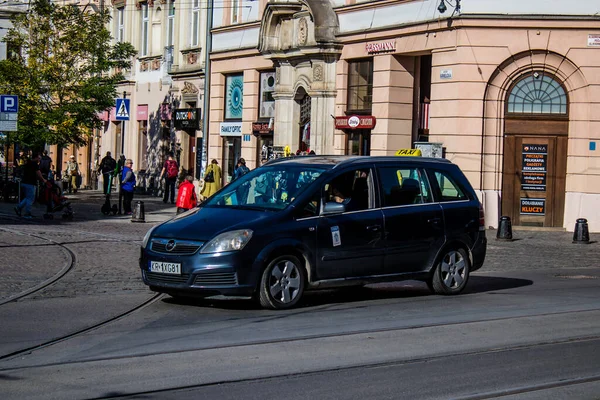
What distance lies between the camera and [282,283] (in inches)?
484

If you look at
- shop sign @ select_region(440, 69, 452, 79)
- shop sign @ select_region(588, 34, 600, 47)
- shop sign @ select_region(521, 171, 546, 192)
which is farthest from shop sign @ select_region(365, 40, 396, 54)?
shop sign @ select_region(588, 34, 600, 47)

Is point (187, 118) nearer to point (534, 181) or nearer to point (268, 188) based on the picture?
point (534, 181)

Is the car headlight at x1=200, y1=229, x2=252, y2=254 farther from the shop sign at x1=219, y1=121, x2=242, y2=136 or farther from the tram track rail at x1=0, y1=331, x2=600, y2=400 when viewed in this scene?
the shop sign at x1=219, y1=121, x2=242, y2=136

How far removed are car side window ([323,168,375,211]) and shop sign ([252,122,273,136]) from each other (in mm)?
25122

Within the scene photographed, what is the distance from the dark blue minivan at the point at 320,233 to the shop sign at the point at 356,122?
1740 centimetres

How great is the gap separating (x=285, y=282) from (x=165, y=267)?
4.39ft

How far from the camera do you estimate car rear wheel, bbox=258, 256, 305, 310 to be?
1212cm

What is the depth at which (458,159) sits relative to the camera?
2875 centimetres

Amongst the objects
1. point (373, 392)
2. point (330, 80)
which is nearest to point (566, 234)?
point (330, 80)

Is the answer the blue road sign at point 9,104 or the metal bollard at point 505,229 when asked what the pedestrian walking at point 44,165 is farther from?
the metal bollard at point 505,229

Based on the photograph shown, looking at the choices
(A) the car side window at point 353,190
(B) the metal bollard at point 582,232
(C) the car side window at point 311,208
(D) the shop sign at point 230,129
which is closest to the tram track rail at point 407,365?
(C) the car side window at point 311,208

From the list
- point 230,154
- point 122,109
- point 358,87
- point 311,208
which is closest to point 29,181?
point 122,109

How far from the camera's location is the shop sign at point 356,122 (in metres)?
31.9

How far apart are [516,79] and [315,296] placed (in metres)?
16.2
